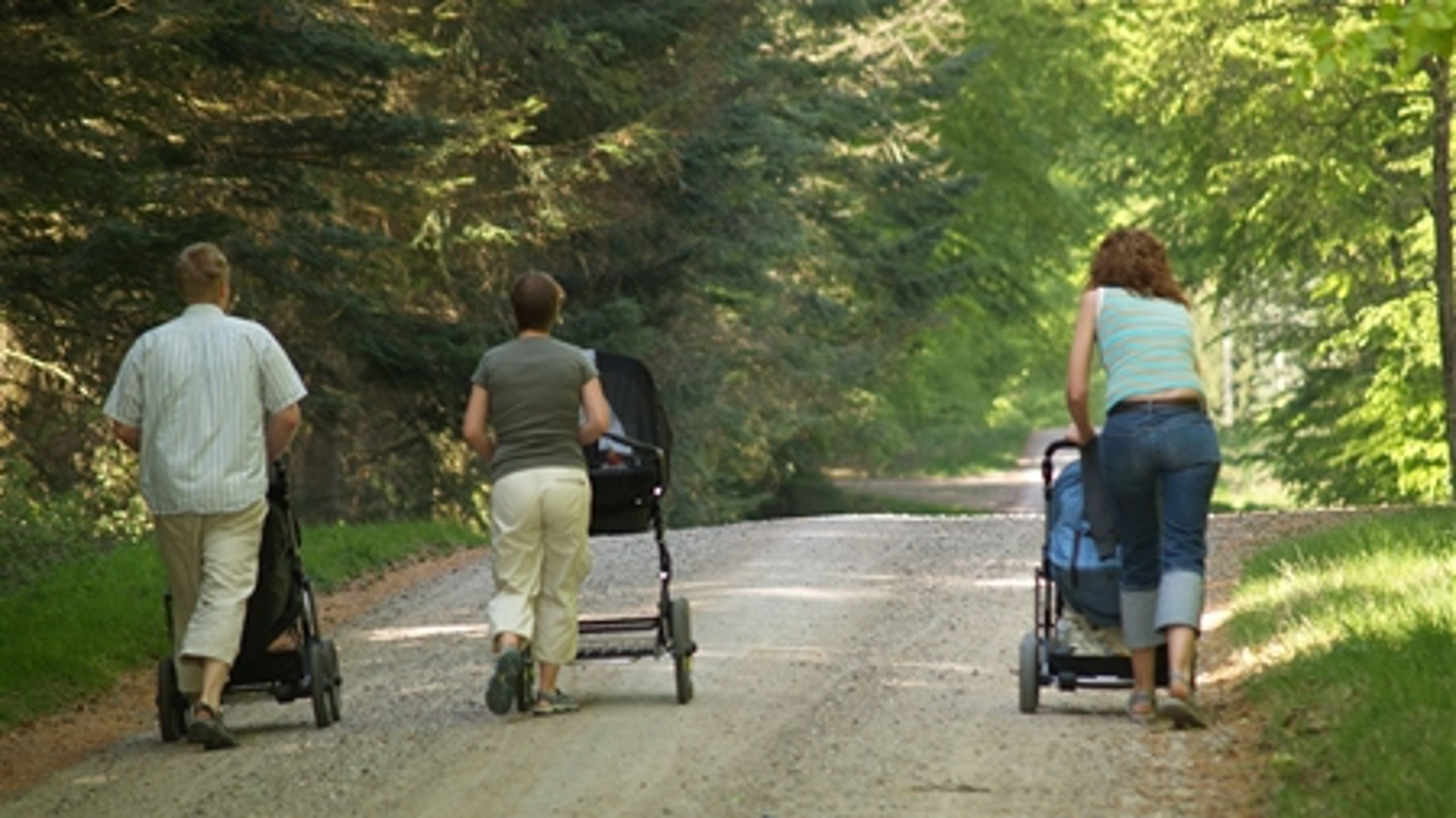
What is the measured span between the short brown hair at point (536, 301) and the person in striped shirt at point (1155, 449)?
2285 millimetres

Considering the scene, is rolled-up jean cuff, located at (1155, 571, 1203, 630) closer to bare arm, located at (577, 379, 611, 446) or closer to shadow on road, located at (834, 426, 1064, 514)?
bare arm, located at (577, 379, 611, 446)

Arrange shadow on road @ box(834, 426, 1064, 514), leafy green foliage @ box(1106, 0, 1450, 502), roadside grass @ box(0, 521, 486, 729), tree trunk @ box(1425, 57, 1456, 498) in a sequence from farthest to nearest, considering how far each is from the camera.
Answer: shadow on road @ box(834, 426, 1064, 514)
leafy green foliage @ box(1106, 0, 1450, 502)
tree trunk @ box(1425, 57, 1456, 498)
roadside grass @ box(0, 521, 486, 729)

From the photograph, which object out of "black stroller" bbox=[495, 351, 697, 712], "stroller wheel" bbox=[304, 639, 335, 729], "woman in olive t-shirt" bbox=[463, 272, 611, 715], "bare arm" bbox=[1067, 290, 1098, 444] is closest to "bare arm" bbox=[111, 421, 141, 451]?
"stroller wheel" bbox=[304, 639, 335, 729]

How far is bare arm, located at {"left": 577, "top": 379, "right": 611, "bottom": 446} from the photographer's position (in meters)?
10.4

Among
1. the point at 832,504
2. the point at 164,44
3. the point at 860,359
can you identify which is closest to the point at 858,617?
the point at 164,44

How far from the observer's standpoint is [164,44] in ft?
41.8

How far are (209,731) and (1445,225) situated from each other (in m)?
13.7

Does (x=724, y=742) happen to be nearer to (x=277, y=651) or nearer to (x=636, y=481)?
(x=636, y=481)

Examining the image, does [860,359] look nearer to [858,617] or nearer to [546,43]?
[546,43]

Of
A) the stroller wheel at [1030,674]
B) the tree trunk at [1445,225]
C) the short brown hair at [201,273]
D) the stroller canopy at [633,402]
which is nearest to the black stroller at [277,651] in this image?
the short brown hair at [201,273]

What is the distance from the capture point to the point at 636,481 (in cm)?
1078

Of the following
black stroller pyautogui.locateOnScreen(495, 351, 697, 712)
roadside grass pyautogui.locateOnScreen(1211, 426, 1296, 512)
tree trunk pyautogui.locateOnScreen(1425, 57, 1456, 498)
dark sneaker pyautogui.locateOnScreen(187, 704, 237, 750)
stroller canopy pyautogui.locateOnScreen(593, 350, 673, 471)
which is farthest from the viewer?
roadside grass pyautogui.locateOnScreen(1211, 426, 1296, 512)

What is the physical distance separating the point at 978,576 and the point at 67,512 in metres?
8.70

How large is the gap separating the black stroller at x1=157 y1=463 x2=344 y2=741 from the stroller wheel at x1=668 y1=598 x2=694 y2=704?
1.47 metres
